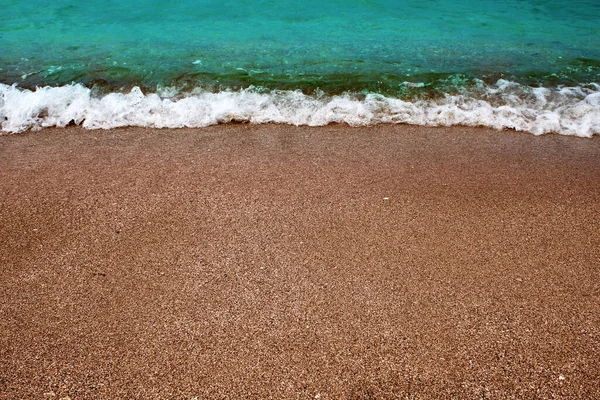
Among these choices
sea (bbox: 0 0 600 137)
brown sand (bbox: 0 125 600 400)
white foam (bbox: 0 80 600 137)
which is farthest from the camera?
sea (bbox: 0 0 600 137)

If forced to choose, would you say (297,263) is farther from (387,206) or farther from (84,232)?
(84,232)

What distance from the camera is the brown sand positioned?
2559 millimetres

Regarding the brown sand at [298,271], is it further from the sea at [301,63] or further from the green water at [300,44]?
the green water at [300,44]

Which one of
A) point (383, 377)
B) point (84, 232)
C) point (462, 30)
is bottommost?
point (383, 377)

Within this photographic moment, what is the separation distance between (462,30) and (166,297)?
28.9 ft

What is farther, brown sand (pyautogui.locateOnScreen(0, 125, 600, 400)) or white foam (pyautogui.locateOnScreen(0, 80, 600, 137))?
white foam (pyautogui.locateOnScreen(0, 80, 600, 137))

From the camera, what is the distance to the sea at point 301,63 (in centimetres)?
589

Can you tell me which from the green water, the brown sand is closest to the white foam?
the green water

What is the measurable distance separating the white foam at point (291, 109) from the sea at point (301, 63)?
0.02 metres

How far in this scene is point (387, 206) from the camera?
4.00 m

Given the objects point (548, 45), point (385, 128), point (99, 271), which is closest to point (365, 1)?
point (548, 45)

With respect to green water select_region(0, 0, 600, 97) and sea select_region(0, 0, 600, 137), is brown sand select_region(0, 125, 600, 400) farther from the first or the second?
green water select_region(0, 0, 600, 97)

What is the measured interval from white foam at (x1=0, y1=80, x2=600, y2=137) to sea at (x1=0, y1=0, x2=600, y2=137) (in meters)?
0.02

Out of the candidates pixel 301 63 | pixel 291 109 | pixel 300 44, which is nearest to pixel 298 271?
pixel 291 109
